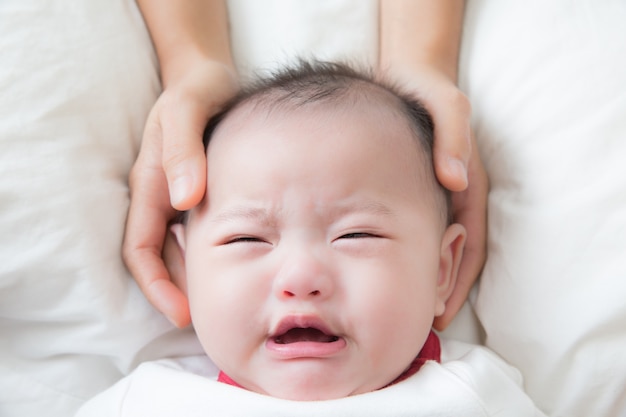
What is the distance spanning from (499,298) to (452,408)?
0.90 ft

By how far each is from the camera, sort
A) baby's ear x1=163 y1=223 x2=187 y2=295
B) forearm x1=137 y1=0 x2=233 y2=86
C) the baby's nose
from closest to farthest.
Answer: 1. the baby's nose
2. baby's ear x1=163 y1=223 x2=187 y2=295
3. forearm x1=137 y1=0 x2=233 y2=86

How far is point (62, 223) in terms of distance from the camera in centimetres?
105

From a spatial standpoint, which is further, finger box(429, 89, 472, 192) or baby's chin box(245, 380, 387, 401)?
finger box(429, 89, 472, 192)

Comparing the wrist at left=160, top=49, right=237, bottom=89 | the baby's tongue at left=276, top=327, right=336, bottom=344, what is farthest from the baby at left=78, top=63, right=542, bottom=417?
the wrist at left=160, top=49, right=237, bottom=89

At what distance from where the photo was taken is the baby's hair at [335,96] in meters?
1.03

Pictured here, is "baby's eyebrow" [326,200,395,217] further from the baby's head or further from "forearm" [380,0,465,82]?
"forearm" [380,0,465,82]

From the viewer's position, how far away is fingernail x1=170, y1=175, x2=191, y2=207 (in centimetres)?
100

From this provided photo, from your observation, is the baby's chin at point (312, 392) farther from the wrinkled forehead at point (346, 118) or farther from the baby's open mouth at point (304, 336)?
the wrinkled forehead at point (346, 118)

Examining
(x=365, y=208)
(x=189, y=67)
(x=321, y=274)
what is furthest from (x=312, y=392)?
(x=189, y=67)

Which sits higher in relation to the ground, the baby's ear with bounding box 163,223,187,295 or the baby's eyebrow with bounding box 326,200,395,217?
the baby's eyebrow with bounding box 326,200,395,217

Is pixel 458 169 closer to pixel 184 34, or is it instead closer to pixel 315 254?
pixel 315 254

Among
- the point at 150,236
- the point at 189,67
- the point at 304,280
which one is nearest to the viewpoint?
the point at 304,280

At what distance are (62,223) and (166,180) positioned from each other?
186mm

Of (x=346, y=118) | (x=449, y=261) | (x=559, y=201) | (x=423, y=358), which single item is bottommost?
(x=423, y=358)
